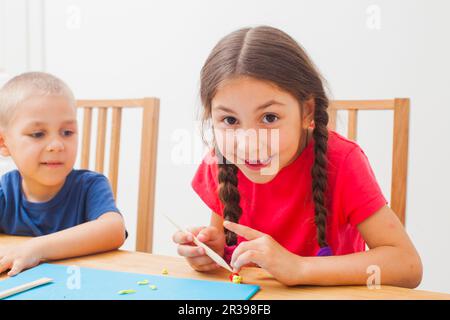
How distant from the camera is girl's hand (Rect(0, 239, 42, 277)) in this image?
0.72m

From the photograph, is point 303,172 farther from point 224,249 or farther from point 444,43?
point 444,43

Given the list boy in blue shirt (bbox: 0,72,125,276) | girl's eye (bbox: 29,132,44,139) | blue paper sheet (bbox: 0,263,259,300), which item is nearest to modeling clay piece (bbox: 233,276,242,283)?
blue paper sheet (bbox: 0,263,259,300)

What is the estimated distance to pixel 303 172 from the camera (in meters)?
0.90

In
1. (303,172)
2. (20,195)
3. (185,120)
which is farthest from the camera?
(185,120)

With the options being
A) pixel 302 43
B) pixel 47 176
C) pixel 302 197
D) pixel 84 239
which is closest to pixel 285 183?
pixel 302 197

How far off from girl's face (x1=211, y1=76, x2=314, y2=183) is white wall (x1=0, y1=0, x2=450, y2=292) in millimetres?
1050

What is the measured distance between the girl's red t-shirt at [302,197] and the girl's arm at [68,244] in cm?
19

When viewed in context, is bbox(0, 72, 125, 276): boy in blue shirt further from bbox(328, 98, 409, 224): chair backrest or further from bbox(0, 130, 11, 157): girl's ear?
bbox(328, 98, 409, 224): chair backrest

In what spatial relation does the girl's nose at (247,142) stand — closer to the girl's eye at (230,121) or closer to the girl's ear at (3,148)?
the girl's eye at (230,121)

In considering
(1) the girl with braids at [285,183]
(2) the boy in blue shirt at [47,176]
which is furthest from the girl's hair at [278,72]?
(2) the boy in blue shirt at [47,176]

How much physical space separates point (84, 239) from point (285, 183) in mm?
371

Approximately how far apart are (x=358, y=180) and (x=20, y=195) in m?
0.72

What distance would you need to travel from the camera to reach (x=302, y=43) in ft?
6.06

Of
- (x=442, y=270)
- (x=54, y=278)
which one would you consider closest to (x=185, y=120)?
(x=442, y=270)
